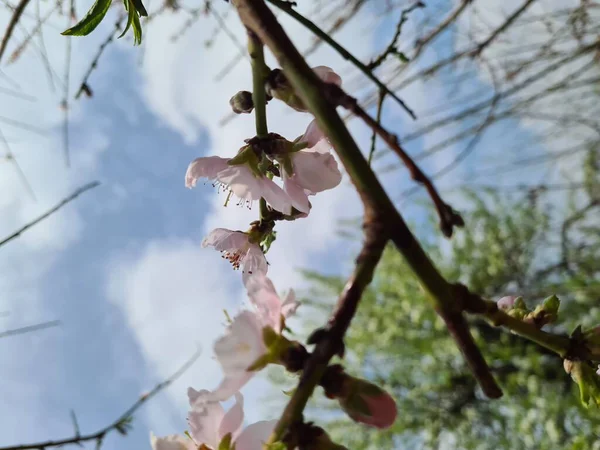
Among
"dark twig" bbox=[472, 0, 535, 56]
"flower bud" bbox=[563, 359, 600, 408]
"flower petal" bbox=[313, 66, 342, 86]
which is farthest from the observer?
"dark twig" bbox=[472, 0, 535, 56]

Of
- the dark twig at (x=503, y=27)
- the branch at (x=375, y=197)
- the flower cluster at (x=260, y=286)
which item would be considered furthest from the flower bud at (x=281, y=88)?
the dark twig at (x=503, y=27)

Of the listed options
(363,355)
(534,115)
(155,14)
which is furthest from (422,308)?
(155,14)

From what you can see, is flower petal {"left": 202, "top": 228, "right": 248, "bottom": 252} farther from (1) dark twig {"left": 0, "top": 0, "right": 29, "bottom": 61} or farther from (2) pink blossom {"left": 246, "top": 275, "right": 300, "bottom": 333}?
(1) dark twig {"left": 0, "top": 0, "right": 29, "bottom": 61}

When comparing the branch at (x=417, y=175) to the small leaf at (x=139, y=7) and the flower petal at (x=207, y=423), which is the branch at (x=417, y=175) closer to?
the flower petal at (x=207, y=423)

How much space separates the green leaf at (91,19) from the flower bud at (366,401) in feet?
1.27

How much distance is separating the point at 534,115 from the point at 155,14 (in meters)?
1.17

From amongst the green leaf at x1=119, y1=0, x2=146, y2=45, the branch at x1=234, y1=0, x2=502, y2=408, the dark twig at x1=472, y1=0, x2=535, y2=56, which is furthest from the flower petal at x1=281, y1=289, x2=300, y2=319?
the dark twig at x1=472, y1=0, x2=535, y2=56

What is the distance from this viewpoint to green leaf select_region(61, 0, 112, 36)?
0.48 metres

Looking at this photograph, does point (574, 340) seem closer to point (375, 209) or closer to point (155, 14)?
point (375, 209)

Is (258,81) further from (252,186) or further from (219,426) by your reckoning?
(219,426)

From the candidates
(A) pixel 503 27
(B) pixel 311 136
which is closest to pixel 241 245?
(B) pixel 311 136

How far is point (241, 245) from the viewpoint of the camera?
51 cm

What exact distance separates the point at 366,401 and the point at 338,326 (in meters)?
0.06

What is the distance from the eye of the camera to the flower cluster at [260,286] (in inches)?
11.8
